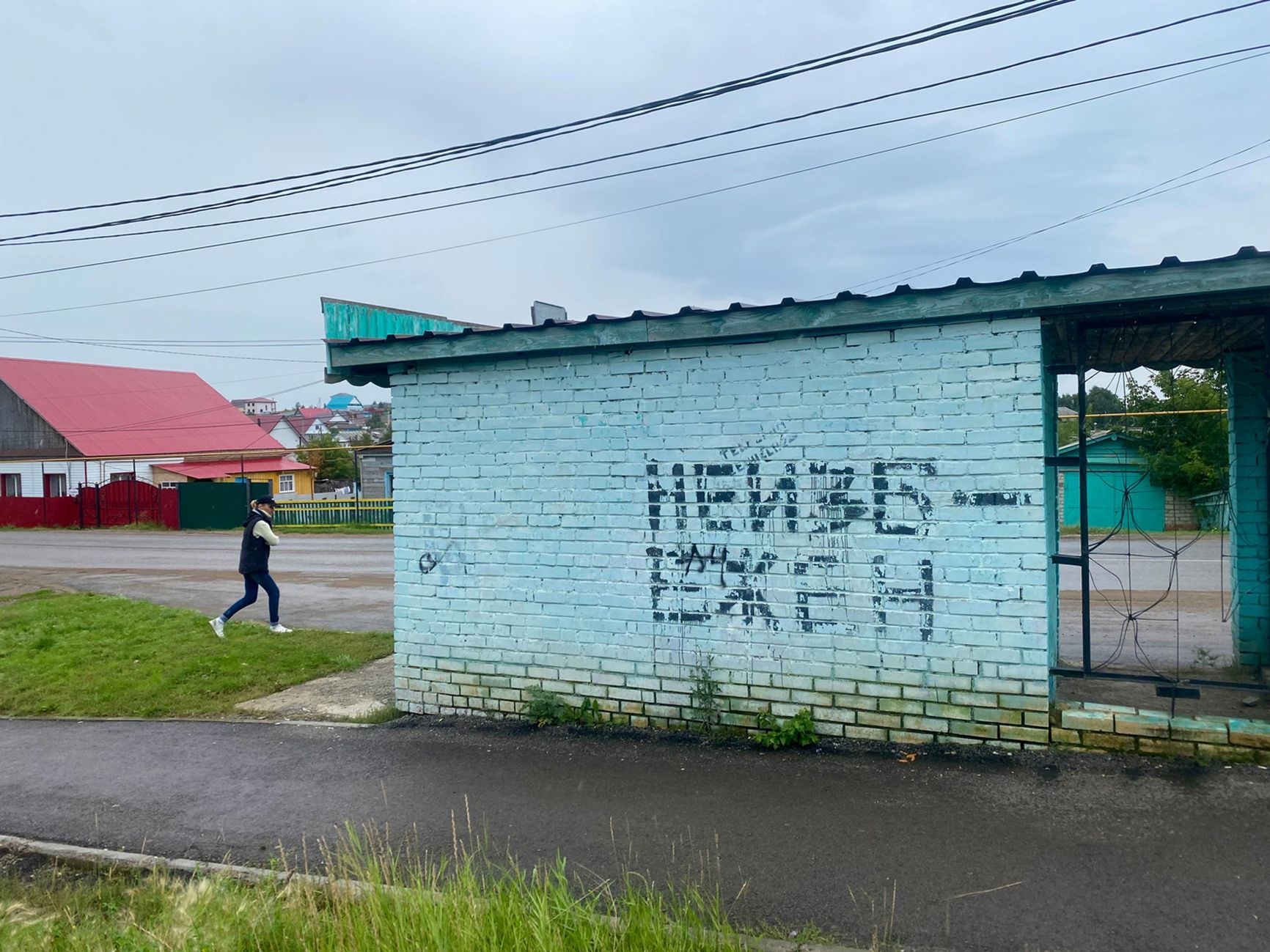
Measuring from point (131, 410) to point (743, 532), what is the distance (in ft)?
148

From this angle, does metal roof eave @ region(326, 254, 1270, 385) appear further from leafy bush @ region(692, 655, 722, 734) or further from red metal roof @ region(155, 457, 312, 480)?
red metal roof @ region(155, 457, 312, 480)

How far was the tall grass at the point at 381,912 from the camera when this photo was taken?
134 inches

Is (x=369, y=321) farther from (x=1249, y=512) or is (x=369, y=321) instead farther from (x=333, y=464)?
(x=333, y=464)

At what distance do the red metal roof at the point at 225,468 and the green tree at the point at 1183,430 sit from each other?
104ft

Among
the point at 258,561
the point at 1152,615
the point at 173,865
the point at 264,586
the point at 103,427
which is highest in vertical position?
the point at 103,427

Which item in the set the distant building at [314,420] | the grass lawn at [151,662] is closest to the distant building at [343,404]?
the distant building at [314,420]

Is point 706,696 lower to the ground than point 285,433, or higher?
lower

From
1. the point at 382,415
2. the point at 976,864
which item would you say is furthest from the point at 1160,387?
the point at 382,415

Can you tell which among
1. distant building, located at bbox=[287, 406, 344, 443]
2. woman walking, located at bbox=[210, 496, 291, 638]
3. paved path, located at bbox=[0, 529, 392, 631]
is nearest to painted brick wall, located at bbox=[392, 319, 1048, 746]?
woman walking, located at bbox=[210, 496, 291, 638]

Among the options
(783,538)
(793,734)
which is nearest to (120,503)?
Answer: (783,538)

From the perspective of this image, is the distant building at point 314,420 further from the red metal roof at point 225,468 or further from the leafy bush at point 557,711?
the leafy bush at point 557,711

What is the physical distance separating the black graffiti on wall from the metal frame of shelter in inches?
33.0

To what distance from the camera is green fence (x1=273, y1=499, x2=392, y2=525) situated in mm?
30672

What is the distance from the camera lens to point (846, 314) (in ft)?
17.7
